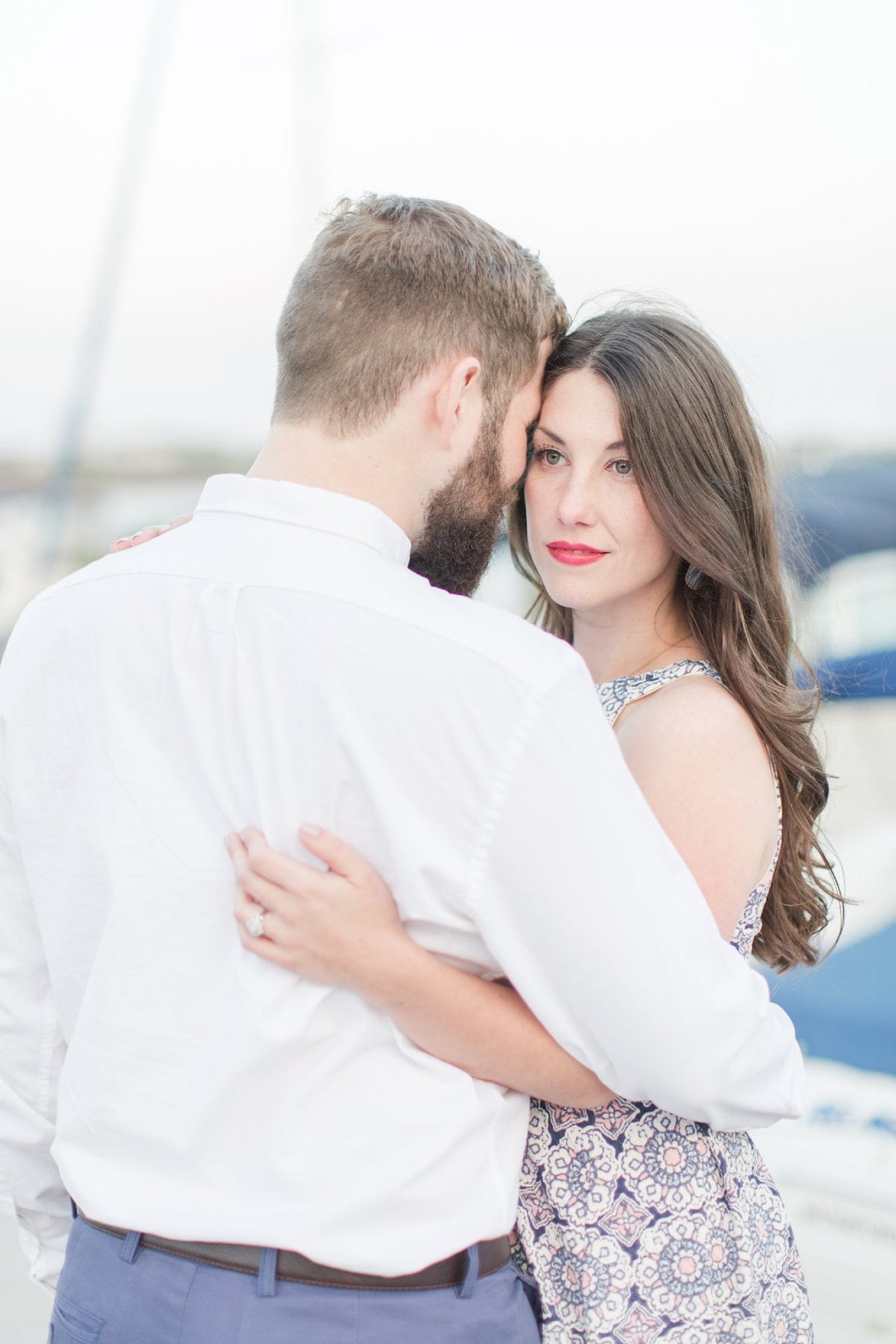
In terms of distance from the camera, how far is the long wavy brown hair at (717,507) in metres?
1.44

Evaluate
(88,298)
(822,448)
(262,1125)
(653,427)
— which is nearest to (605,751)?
(262,1125)

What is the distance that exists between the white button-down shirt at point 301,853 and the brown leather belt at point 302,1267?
1.0 inches

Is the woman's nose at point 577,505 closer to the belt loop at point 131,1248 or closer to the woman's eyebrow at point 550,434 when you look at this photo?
the woman's eyebrow at point 550,434

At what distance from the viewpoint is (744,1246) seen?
3.92 ft

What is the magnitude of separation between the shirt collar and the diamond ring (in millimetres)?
317

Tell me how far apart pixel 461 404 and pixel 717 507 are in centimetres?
44

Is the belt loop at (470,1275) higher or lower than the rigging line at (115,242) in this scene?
lower

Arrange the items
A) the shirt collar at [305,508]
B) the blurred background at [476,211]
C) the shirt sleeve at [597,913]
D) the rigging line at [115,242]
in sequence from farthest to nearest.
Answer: the rigging line at [115,242] → the blurred background at [476,211] → the shirt collar at [305,508] → the shirt sleeve at [597,913]

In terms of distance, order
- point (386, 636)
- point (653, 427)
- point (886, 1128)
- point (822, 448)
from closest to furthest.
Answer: point (386, 636)
point (653, 427)
point (886, 1128)
point (822, 448)

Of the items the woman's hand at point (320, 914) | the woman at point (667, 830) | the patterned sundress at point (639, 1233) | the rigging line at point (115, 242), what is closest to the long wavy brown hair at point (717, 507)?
the woman at point (667, 830)

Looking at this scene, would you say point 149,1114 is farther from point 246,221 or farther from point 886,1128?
point 246,221

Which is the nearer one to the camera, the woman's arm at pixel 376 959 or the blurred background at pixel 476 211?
the woman's arm at pixel 376 959

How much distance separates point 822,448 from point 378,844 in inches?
113

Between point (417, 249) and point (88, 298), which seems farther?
point (88, 298)
